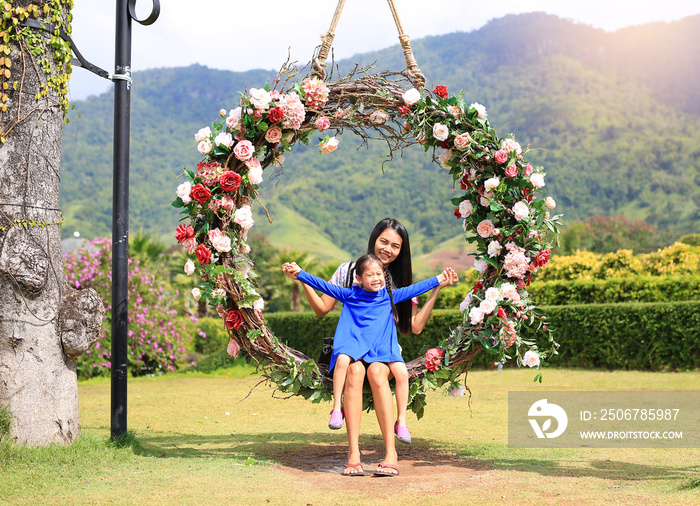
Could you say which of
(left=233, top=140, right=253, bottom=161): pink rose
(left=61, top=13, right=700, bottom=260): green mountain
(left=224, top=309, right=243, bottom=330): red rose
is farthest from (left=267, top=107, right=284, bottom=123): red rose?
(left=61, top=13, right=700, bottom=260): green mountain

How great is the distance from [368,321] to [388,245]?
1.93 feet

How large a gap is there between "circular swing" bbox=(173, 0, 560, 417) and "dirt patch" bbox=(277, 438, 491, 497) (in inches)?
17.0

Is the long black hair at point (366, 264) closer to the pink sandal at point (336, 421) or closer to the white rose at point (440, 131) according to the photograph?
the pink sandal at point (336, 421)

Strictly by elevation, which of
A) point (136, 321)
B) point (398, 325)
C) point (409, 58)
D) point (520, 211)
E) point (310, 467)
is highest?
point (409, 58)

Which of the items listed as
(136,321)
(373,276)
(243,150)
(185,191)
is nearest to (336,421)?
(373,276)

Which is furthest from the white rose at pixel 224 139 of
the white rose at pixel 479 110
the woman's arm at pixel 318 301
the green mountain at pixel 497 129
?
the green mountain at pixel 497 129

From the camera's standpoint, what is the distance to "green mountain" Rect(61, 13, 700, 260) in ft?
174

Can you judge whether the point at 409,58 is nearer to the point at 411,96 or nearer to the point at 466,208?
the point at 411,96

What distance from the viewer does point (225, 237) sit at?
14.5 ft

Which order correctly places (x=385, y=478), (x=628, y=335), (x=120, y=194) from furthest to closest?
(x=628, y=335) → (x=120, y=194) → (x=385, y=478)

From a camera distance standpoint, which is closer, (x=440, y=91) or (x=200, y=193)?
(x=200, y=193)

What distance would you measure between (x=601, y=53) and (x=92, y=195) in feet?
233

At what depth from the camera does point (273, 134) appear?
183 inches

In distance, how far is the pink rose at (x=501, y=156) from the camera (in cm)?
458
